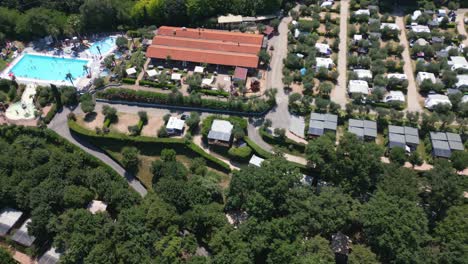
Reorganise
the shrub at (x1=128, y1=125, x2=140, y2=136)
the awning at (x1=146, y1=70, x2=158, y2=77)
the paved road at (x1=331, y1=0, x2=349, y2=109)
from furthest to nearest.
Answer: the awning at (x1=146, y1=70, x2=158, y2=77) → the paved road at (x1=331, y1=0, x2=349, y2=109) → the shrub at (x1=128, y1=125, x2=140, y2=136)

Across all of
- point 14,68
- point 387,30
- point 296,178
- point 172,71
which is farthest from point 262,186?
point 14,68

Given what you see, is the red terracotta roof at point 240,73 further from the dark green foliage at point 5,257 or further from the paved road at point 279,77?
the dark green foliage at point 5,257

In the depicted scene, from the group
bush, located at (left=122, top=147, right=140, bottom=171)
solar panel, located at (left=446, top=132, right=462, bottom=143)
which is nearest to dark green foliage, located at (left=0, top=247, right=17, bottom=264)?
bush, located at (left=122, top=147, right=140, bottom=171)

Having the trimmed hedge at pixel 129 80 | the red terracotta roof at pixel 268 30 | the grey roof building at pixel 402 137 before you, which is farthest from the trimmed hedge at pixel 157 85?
the grey roof building at pixel 402 137

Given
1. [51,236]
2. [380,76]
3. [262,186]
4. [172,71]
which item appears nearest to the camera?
[262,186]

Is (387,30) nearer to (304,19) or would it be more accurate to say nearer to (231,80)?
(304,19)

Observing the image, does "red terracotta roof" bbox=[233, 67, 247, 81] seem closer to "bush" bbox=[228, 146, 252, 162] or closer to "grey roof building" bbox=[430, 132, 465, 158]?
"bush" bbox=[228, 146, 252, 162]

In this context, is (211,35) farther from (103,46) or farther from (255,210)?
(255,210)
